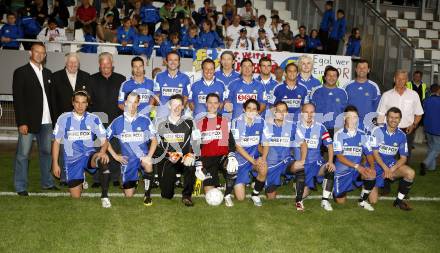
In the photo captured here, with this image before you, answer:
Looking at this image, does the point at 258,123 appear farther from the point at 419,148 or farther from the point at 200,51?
the point at 419,148

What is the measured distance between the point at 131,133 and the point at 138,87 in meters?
1.18

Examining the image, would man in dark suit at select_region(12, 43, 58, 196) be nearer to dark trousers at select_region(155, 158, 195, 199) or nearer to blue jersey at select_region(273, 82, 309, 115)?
dark trousers at select_region(155, 158, 195, 199)

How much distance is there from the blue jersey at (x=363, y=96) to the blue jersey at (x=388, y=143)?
968mm

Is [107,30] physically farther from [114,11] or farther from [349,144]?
[349,144]

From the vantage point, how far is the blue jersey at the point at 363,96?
877 centimetres

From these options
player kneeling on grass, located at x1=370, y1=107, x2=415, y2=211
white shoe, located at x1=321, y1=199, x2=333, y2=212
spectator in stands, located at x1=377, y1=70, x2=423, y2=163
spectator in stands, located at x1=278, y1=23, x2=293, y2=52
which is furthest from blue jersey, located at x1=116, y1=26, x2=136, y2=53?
white shoe, located at x1=321, y1=199, x2=333, y2=212

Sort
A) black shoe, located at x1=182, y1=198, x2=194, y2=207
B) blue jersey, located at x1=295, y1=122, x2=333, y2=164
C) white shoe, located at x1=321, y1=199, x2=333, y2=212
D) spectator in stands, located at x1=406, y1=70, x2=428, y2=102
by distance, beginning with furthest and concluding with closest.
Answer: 1. spectator in stands, located at x1=406, y1=70, x2=428, y2=102
2. blue jersey, located at x1=295, y1=122, x2=333, y2=164
3. white shoe, located at x1=321, y1=199, x2=333, y2=212
4. black shoe, located at x1=182, y1=198, x2=194, y2=207

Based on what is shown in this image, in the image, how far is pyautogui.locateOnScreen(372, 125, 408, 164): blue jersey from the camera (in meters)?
7.79

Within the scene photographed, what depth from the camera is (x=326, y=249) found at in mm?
5480

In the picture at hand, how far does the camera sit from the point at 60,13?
50.4ft

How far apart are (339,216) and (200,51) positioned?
711 centimetres

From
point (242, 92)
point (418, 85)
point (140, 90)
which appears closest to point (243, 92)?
point (242, 92)

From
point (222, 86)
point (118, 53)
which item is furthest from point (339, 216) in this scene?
point (118, 53)

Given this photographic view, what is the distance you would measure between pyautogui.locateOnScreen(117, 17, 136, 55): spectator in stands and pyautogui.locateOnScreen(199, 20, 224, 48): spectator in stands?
6.53 feet
